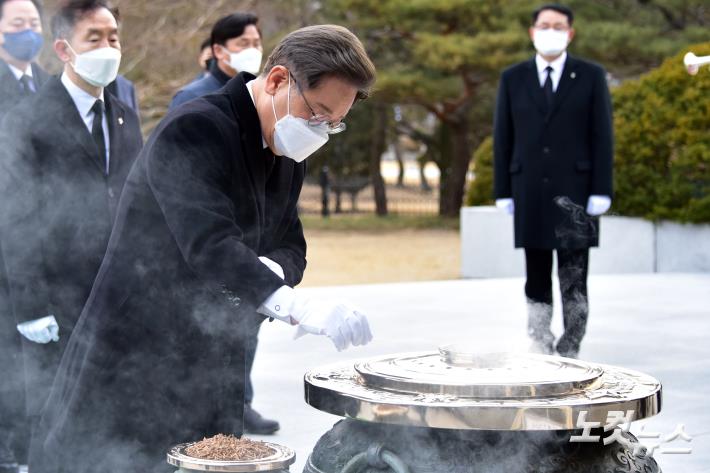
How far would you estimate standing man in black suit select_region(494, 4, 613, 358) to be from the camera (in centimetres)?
595

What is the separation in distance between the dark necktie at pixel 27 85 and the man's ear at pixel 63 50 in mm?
408

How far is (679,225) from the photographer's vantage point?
10.9 meters

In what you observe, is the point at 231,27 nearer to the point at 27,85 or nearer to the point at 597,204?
the point at 27,85

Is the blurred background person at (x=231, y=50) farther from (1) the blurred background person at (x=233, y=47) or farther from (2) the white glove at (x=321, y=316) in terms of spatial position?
(2) the white glove at (x=321, y=316)

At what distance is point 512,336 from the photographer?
23.5 feet

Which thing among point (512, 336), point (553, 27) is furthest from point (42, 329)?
point (512, 336)

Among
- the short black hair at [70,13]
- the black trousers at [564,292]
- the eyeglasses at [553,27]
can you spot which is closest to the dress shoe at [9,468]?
the short black hair at [70,13]

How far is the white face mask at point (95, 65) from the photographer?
154 inches

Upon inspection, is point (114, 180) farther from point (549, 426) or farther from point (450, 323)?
point (450, 323)

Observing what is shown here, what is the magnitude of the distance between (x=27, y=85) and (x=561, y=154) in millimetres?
3019

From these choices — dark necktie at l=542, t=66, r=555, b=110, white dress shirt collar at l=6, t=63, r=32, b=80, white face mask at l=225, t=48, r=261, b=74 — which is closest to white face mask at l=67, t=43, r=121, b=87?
white dress shirt collar at l=6, t=63, r=32, b=80

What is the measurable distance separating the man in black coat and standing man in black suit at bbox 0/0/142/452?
986mm

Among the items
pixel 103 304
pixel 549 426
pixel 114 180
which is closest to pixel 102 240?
pixel 114 180

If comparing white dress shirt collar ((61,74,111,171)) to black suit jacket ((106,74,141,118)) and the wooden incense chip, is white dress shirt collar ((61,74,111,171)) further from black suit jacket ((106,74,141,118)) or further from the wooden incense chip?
the wooden incense chip
